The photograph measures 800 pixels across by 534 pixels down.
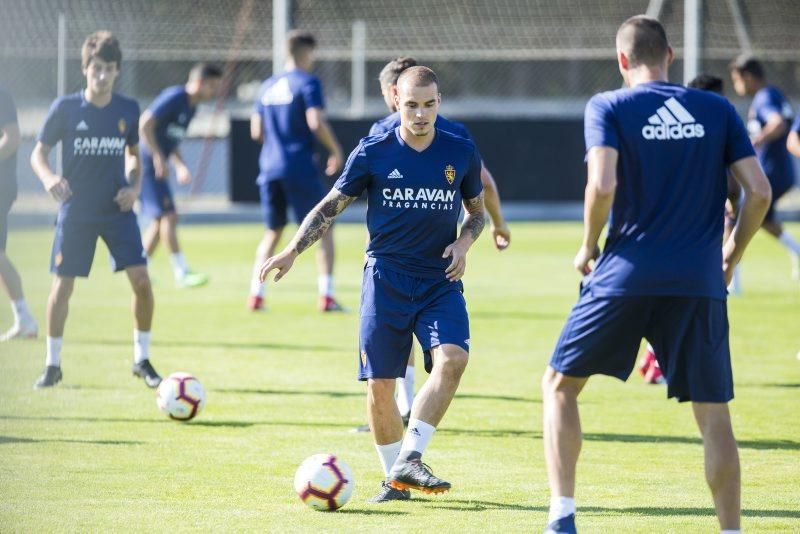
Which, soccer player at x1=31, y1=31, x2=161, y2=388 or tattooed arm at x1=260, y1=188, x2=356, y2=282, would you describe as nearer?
tattooed arm at x1=260, y1=188, x2=356, y2=282

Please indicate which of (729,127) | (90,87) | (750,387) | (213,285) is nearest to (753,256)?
(213,285)

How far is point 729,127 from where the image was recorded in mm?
4973

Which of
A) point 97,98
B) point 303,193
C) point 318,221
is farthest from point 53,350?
point 303,193

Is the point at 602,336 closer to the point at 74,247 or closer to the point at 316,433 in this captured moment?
the point at 316,433

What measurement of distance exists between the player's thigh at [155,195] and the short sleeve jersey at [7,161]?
13.3 feet

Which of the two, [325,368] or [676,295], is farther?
[325,368]

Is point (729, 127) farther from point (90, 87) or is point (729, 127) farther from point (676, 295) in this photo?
point (90, 87)

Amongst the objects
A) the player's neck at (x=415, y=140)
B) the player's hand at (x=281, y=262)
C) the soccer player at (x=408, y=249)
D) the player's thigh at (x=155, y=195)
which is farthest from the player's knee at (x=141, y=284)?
the player's thigh at (x=155, y=195)

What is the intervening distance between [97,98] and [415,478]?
4.25 m

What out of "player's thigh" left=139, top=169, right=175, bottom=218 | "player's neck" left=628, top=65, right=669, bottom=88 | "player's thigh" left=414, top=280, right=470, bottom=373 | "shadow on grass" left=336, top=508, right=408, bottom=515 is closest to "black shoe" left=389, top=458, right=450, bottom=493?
"shadow on grass" left=336, top=508, right=408, bottom=515

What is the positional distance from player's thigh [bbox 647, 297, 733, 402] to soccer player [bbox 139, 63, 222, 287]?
9824mm

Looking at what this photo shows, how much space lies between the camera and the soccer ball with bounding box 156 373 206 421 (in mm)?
7773

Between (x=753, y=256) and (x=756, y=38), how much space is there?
10.4 metres

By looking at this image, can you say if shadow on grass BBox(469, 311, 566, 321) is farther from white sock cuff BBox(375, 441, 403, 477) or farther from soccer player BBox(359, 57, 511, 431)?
white sock cuff BBox(375, 441, 403, 477)
